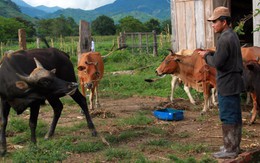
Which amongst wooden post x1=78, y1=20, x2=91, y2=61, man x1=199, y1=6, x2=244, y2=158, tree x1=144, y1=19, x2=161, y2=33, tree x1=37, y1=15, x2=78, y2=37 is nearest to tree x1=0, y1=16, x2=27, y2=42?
tree x1=37, y1=15, x2=78, y2=37

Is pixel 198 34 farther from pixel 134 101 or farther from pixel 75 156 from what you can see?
pixel 75 156

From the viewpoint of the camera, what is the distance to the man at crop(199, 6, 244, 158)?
586 cm

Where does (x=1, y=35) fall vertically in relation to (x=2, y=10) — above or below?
below

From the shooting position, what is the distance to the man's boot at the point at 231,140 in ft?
19.9

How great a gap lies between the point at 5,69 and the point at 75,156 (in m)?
1.82

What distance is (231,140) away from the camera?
20.0ft

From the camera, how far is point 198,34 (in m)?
11.9

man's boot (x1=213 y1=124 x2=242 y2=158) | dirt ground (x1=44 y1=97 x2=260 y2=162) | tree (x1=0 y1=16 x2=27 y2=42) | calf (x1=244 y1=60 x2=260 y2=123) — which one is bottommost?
dirt ground (x1=44 y1=97 x2=260 y2=162)

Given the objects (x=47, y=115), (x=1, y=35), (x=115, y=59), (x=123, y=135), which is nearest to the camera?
(x=123, y=135)

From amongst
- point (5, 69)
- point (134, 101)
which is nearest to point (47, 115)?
point (134, 101)

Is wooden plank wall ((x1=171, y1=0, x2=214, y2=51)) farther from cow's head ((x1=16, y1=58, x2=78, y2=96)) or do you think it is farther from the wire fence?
the wire fence

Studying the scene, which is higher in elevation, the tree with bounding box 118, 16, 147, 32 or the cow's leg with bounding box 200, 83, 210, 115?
the tree with bounding box 118, 16, 147, 32

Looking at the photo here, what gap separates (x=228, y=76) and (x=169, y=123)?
323 cm

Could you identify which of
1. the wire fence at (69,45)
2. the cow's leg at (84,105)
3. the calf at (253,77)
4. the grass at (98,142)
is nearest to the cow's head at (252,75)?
the calf at (253,77)
